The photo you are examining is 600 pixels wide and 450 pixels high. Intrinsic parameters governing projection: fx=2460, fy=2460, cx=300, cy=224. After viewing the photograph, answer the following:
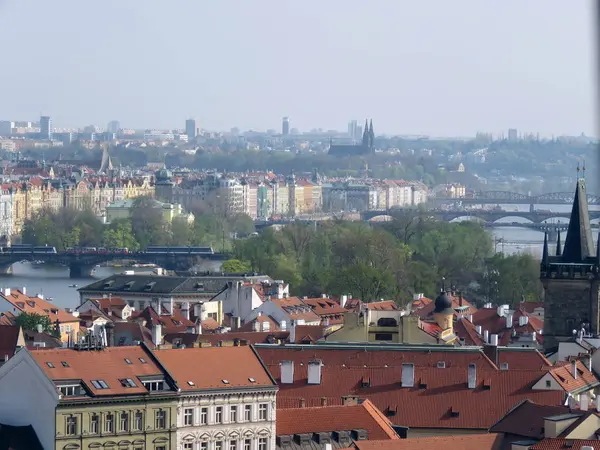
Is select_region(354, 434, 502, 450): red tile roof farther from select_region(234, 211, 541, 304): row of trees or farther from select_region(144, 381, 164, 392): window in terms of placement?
select_region(234, 211, 541, 304): row of trees

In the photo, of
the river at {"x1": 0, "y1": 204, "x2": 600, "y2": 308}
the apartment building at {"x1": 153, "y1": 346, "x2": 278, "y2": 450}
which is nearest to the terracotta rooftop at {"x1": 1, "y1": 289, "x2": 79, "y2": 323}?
the river at {"x1": 0, "y1": 204, "x2": 600, "y2": 308}

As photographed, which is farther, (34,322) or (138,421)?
(34,322)

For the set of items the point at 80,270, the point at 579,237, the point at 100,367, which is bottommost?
the point at 80,270

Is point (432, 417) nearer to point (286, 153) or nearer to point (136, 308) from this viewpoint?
point (136, 308)

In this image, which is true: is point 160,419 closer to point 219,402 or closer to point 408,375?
point 219,402

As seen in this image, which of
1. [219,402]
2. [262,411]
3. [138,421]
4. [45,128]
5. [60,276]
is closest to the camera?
[138,421]

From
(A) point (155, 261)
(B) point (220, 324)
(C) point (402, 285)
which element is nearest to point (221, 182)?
(A) point (155, 261)

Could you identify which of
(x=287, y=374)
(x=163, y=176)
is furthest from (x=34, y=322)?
(x=163, y=176)
